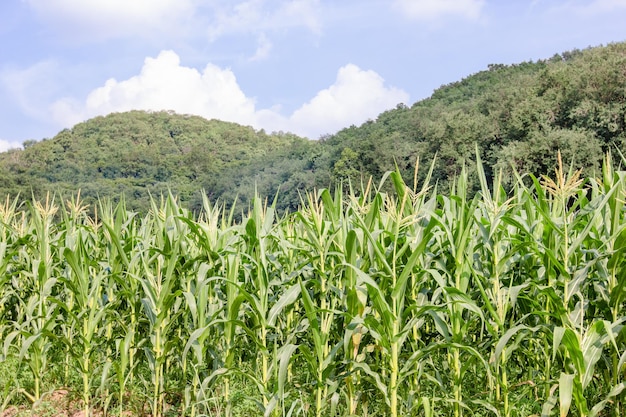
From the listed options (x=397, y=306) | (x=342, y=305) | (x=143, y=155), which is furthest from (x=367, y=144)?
(x=397, y=306)

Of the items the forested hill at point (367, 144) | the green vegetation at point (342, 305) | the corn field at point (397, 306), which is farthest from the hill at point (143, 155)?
the corn field at point (397, 306)

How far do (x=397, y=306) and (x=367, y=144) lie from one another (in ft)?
129

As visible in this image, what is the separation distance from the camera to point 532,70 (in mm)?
46156

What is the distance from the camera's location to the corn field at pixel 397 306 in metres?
3.14

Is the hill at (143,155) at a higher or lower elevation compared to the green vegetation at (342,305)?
higher

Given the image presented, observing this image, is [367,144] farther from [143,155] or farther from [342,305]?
[342,305]

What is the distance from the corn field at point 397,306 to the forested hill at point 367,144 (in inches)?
21.8

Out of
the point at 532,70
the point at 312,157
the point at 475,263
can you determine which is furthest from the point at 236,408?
the point at 312,157

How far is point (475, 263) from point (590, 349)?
0.96 metres

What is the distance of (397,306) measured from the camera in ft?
10.7

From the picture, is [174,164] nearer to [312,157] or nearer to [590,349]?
[312,157]

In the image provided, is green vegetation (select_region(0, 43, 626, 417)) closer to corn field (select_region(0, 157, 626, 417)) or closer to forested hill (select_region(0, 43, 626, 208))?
corn field (select_region(0, 157, 626, 417))

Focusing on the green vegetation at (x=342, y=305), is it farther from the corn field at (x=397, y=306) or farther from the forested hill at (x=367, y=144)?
the forested hill at (x=367, y=144)

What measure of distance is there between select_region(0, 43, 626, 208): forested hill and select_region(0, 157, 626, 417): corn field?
55 centimetres
